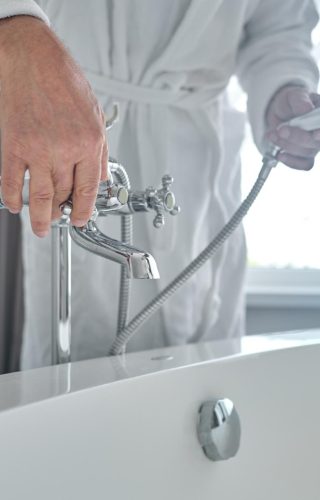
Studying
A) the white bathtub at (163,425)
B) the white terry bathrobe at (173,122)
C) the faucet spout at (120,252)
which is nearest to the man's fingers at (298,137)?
the white terry bathrobe at (173,122)

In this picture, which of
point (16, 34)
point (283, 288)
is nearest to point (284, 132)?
point (16, 34)

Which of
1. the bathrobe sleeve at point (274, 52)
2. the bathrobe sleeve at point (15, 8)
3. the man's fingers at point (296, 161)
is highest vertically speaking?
the bathrobe sleeve at point (274, 52)

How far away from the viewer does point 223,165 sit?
4.02 feet

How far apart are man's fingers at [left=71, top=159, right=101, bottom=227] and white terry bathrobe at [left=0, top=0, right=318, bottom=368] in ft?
1.46

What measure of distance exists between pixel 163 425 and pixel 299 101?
528 mm

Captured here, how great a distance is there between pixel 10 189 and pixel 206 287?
2.03ft

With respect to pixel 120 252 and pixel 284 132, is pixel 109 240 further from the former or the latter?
pixel 284 132

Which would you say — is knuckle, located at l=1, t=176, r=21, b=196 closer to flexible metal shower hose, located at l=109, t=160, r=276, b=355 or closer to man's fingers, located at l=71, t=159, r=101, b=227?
man's fingers, located at l=71, t=159, r=101, b=227

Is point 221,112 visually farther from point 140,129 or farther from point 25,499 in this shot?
point 25,499

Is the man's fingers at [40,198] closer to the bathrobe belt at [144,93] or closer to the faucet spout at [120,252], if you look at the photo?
the faucet spout at [120,252]

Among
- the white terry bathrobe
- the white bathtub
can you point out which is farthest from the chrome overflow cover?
the white terry bathrobe

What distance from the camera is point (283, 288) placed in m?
1.63

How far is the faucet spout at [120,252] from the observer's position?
0.65 m

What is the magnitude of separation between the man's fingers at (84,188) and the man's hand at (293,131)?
1.58 ft
